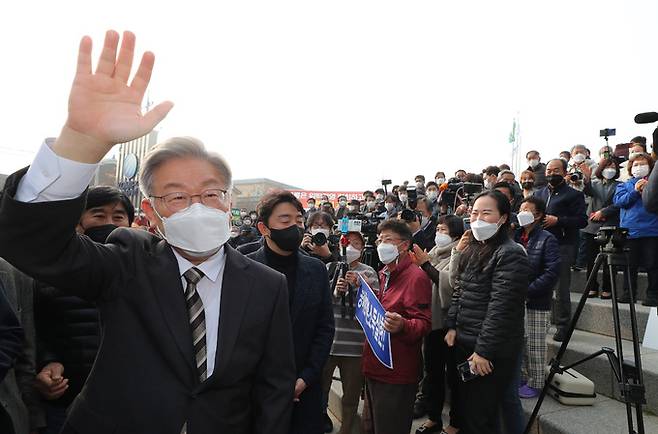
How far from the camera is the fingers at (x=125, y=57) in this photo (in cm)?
106

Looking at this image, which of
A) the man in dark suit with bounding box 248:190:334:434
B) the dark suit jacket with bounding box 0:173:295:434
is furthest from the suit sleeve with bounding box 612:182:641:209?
the dark suit jacket with bounding box 0:173:295:434

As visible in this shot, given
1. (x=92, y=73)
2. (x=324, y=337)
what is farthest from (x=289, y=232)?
(x=92, y=73)

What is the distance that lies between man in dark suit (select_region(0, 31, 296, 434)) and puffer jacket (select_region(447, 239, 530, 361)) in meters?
1.70

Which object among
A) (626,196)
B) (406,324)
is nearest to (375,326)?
(406,324)

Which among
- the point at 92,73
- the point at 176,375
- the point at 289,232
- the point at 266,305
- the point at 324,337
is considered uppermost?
the point at 92,73

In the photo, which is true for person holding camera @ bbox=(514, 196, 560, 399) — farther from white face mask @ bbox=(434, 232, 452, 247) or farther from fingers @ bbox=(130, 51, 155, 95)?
fingers @ bbox=(130, 51, 155, 95)

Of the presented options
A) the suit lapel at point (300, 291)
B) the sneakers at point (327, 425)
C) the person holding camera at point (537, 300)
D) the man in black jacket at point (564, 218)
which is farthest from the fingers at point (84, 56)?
the man in black jacket at point (564, 218)

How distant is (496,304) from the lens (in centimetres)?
276

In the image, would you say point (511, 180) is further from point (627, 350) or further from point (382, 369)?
point (382, 369)

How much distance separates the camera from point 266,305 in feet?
5.00

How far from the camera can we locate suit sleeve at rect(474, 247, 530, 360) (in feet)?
8.84

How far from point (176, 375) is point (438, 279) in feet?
9.34

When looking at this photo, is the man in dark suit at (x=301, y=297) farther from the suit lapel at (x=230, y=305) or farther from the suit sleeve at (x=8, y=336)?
the suit sleeve at (x=8, y=336)

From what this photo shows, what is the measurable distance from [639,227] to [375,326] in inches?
154
